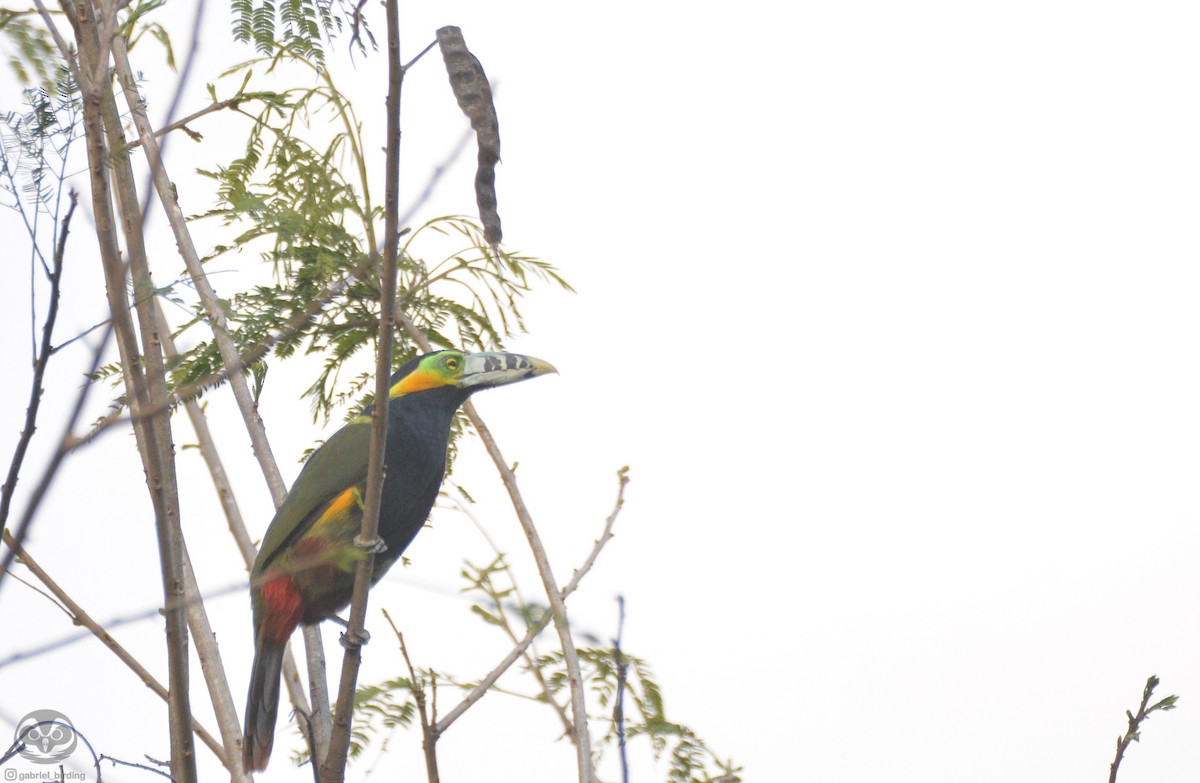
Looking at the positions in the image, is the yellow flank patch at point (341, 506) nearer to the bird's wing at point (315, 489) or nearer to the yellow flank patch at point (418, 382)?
the bird's wing at point (315, 489)

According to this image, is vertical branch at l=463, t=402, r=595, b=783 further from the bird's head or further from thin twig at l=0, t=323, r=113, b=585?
thin twig at l=0, t=323, r=113, b=585

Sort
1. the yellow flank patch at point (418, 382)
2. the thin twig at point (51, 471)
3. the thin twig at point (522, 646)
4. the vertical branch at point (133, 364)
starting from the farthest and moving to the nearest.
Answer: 1. the yellow flank patch at point (418, 382)
2. the thin twig at point (522, 646)
3. the vertical branch at point (133, 364)
4. the thin twig at point (51, 471)

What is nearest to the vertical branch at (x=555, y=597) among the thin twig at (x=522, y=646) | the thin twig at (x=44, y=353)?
the thin twig at (x=522, y=646)

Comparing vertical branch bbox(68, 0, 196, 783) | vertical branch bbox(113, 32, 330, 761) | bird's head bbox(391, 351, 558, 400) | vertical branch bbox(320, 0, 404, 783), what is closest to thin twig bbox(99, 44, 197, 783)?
vertical branch bbox(68, 0, 196, 783)

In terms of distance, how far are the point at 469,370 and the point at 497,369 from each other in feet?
0.27

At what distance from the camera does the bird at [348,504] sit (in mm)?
3486

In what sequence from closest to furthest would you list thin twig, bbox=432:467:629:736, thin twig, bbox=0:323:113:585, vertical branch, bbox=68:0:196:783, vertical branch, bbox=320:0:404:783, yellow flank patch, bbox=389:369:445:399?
thin twig, bbox=0:323:113:585 < vertical branch, bbox=68:0:196:783 < vertical branch, bbox=320:0:404:783 < thin twig, bbox=432:467:629:736 < yellow flank patch, bbox=389:369:445:399

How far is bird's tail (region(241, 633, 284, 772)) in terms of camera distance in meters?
3.41

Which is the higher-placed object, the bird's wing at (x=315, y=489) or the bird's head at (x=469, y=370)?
the bird's head at (x=469, y=370)

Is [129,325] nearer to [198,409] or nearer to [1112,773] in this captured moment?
[1112,773]

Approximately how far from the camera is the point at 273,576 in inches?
71.9

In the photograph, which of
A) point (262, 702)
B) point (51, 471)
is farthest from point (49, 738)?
point (51, 471)

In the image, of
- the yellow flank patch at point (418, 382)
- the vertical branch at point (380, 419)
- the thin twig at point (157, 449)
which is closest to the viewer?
the thin twig at point (157, 449)

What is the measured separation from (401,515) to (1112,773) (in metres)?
2.14
